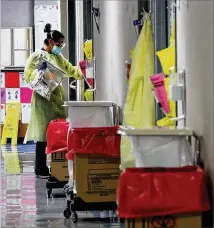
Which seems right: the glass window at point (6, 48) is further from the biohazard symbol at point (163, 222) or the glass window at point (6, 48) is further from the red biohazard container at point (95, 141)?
the biohazard symbol at point (163, 222)

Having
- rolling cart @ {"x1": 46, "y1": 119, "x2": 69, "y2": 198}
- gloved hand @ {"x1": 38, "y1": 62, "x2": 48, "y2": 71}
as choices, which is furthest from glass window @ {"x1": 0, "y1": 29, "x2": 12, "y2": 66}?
rolling cart @ {"x1": 46, "y1": 119, "x2": 69, "y2": 198}

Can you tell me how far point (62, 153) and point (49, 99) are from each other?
0.98 m

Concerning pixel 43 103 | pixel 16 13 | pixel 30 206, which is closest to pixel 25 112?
pixel 16 13

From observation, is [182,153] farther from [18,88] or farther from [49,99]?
[18,88]

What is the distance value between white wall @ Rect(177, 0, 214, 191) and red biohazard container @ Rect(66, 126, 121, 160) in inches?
49.0

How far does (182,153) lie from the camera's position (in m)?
3.44

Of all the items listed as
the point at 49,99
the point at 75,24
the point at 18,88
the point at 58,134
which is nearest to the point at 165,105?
the point at 58,134

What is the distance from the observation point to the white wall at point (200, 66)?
3322 mm

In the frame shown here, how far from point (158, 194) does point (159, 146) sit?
0.31 meters

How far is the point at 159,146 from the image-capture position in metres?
3.40

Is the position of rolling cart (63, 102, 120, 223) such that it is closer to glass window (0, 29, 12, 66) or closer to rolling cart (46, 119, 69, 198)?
rolling cart (46, 119, 69, 198)

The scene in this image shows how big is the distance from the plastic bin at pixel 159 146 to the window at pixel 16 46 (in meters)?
10.8

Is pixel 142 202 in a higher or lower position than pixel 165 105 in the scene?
lower

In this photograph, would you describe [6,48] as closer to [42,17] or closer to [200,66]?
[42,17]
